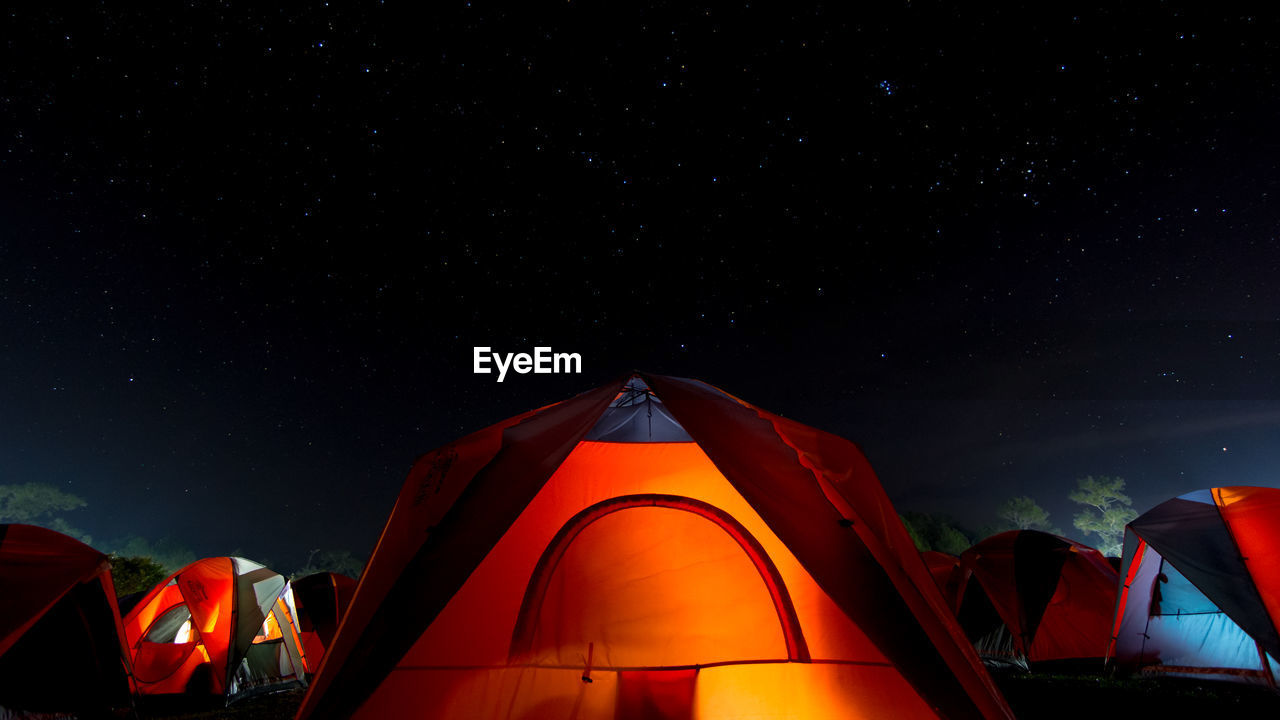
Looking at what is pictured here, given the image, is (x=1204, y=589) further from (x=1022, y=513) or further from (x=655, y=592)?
(x=1022, y=513)

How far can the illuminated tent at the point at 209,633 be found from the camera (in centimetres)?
755

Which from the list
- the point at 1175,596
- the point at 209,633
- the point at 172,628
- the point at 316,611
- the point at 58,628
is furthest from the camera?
the point at 316,611

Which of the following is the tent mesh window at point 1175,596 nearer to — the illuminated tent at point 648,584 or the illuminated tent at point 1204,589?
the illuminated tent at point 1204,589

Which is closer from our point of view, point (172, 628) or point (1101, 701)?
point (1101, 701)

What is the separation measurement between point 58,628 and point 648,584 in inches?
221

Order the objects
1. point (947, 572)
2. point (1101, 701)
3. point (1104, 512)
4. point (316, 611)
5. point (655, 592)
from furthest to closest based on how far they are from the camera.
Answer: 1. point (1104, 512)
2. point (947, 572)
3. point (316, 611)
4. point (1101, 701)
5. point (655, 592)

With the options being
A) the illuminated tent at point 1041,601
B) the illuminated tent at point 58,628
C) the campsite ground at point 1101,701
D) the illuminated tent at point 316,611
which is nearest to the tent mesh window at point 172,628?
the campsite ground at point 1101,701

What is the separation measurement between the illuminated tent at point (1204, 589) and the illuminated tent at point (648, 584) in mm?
4086

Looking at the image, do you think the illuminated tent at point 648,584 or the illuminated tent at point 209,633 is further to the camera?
the illuminated tent at point 209,633

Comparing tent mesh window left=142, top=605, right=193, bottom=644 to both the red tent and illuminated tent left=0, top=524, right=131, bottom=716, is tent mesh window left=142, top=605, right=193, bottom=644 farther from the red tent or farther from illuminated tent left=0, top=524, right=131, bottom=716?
the red tent

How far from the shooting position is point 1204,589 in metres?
5.72

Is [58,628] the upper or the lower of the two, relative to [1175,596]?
upper

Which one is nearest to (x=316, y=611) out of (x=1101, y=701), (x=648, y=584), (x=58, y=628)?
(x=58, y=628)

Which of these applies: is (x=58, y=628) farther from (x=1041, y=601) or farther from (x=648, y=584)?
(x=1041, y=601)
